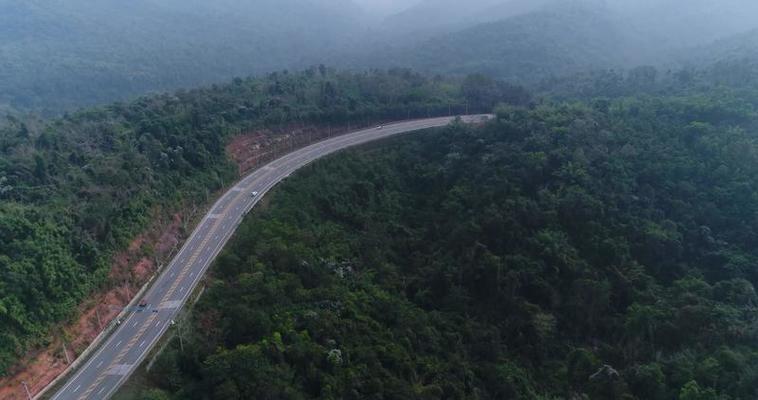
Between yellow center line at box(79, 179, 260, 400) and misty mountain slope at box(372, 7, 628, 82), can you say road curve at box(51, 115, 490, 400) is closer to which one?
yellow center line at box(79, 179, 260, 400)

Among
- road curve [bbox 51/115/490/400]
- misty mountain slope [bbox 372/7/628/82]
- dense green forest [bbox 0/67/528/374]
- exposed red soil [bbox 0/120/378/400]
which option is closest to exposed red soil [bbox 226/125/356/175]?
exposed red soil [bbox 0/120/378/400]

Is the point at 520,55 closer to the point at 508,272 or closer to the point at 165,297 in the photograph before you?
the point at 508,272

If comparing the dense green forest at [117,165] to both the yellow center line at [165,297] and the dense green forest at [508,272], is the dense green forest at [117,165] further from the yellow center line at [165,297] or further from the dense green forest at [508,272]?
the dense green forest at [508,272]

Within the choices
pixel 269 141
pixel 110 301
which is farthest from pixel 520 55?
pixel 110 301

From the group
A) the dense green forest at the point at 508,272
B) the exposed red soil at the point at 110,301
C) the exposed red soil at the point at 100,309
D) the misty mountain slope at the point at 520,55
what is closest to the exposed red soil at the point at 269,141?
the exposed red soil at the point at 110,301

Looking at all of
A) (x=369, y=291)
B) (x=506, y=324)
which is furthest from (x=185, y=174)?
(x=506, y=324)

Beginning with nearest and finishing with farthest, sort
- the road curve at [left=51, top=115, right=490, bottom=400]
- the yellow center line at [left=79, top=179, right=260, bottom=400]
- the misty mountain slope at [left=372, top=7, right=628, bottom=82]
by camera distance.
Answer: the yellow center line at [left=79, top=179, right=260, bottom=400] → the road curve at [left=51, top=115, right=490, bottom=400] → the misty mountain slope at [left=372, top=7, right=628, bottom=82]

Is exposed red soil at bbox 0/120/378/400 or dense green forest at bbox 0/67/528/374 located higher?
dense green forest at bbox 0/67/528/374

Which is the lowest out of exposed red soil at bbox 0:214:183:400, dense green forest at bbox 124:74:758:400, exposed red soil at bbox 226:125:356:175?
dense green forest at bbox 124:74:758:400

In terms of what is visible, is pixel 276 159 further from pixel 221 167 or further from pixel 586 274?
pixel 586 274
